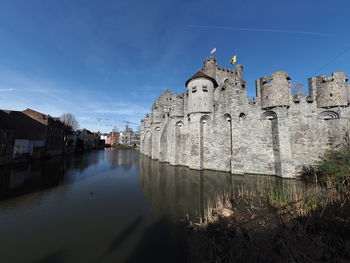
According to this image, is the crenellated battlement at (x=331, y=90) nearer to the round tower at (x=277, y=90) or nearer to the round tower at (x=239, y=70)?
the round tower at (x=277, y=90)

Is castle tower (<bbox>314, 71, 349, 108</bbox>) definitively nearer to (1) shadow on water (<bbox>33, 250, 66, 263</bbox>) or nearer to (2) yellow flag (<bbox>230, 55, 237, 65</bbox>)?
(2) yellow flag (<bbox>230, 55, 237, 65</bbox>)

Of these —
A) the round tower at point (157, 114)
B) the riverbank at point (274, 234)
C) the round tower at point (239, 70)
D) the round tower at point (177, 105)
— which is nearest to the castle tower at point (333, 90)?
the riverbank at point (274, 234)

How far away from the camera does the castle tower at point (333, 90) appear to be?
38.4 ft

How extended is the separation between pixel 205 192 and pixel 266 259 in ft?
20.2

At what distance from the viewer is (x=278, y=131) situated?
1299 cm

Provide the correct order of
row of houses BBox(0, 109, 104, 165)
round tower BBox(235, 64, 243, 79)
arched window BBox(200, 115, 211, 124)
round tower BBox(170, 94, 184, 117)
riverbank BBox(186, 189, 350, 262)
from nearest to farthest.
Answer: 1. riverbank BBox(186, 189, 350, 262)
2. arched window BBox(200, 115, 211, 124)
3. row of houses BBox(0, 109, 104, 165)
4. round tower BBox(170, 94, 184, 117)
5. round tower BBox(235, 64, 243, 79)

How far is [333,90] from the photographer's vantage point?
11.9 m

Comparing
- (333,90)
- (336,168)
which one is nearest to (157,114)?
(333,90)

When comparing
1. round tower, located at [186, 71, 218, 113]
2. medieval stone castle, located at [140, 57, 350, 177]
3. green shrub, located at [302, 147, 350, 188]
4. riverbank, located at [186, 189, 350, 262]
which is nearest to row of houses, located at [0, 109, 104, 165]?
medieval stone castle, located at [140, 57, 350, 177]

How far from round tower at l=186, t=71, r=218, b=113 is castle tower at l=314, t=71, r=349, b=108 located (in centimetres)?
1004

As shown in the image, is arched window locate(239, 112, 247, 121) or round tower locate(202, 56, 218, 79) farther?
round tower locate(202, 56, 218, 79)

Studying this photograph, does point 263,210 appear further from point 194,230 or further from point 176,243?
point 176,243

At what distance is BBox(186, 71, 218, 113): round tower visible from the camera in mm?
16922

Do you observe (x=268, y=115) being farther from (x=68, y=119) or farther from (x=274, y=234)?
(x=68, y=119)
